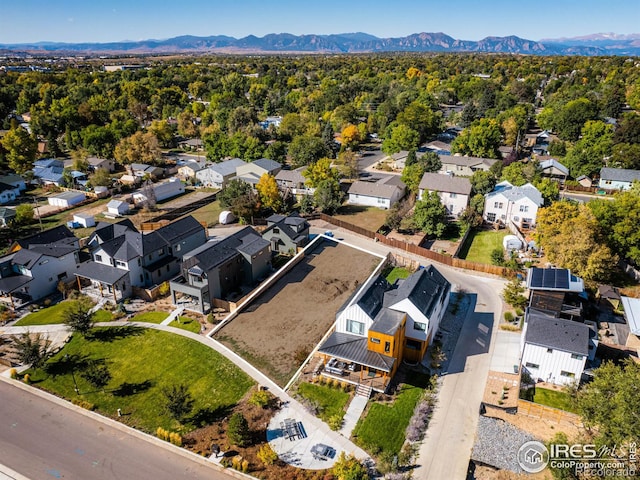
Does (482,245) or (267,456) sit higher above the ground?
(482,245)

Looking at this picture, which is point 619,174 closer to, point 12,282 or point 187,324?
point 187,324

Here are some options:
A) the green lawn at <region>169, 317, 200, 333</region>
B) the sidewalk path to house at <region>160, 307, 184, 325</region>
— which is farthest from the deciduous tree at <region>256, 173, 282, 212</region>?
the green lawn at <region>169, 317, 200, 333</region>

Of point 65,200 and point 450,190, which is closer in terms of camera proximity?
point 450,190

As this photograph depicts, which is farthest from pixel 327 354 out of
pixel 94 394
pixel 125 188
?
pixel 125 188

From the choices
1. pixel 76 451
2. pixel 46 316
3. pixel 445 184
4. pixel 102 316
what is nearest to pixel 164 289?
pixel 102 316

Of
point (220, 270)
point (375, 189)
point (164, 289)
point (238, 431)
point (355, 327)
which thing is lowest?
point (164, 289)

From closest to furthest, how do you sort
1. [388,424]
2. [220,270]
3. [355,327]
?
[388,424], [355,327], [220,270]

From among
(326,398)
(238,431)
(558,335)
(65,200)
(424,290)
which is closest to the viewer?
(238,431)
